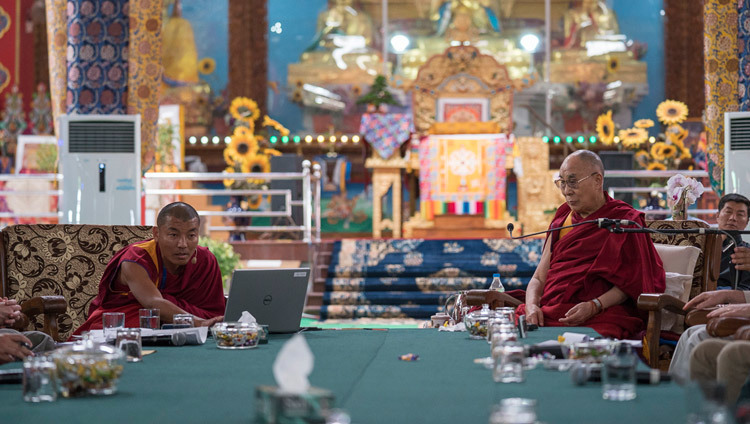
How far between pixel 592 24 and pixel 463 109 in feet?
11.0

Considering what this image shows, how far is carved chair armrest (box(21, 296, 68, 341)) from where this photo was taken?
12.8 feet

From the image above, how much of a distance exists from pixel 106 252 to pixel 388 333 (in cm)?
186

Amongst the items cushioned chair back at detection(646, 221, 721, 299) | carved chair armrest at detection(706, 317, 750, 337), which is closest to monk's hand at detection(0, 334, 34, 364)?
carved chair armrest at detection(706, 317, 750, 337)

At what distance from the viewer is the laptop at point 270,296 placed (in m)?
3.23

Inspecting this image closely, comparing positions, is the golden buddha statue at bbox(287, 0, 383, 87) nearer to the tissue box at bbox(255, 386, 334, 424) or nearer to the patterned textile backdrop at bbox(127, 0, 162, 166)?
the patterned textile backdrop at bbox(127, 0, 162, 166)

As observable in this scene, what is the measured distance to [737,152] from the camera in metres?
7.36

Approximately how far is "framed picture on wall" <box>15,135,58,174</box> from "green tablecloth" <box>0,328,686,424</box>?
9.24 meters

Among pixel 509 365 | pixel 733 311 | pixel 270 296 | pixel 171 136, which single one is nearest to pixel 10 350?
pixel 270 296

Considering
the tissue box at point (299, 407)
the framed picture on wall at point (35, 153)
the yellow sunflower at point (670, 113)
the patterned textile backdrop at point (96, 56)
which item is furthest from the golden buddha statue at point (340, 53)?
the tissue box at point (299, 407)

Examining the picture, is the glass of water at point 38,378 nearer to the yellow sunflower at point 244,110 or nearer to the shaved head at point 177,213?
the shaved head at point 177,213

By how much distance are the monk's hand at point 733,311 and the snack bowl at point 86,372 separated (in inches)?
76.6

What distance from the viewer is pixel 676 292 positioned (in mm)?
4535

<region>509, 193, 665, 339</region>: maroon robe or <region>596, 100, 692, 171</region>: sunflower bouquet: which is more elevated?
<region>596, 100, 692, 171</region>: sunflower bouquet

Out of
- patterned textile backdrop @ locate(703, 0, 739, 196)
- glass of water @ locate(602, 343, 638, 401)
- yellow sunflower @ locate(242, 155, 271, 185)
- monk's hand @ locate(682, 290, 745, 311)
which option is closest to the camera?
glass of water @ locate(602, 343, 638, 401)
